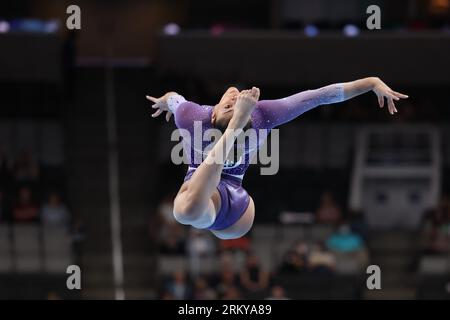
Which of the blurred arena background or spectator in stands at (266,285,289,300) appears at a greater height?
the blurred arena background

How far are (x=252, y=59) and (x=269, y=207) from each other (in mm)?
1768

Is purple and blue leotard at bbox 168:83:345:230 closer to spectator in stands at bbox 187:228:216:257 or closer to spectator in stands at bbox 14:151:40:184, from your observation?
spectator in stands at bbox 187:228:216:257

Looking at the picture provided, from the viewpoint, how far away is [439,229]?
13531 mm

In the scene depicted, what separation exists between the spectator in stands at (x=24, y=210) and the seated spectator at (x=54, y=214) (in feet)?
0.34

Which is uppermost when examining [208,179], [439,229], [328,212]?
[208,179]

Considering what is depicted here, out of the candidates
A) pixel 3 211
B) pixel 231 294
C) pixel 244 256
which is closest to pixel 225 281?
pixel 231 294

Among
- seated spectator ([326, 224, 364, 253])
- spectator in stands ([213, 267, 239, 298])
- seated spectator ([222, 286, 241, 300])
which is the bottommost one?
seated spectator ([222, 286, 241, 300])

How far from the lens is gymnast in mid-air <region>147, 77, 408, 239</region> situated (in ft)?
23.1

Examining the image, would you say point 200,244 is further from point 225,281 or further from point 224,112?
point 224,112

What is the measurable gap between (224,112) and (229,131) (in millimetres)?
500

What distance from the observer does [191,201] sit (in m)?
7.23

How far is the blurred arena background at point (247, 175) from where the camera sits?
13.0 m

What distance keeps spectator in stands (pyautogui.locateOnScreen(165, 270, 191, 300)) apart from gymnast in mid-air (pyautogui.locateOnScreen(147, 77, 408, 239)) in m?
4.36

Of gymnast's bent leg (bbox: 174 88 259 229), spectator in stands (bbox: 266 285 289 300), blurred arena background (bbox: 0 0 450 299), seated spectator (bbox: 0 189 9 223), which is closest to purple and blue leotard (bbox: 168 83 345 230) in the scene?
gymnast's bent leg (bbox: 174 88 259 229)
